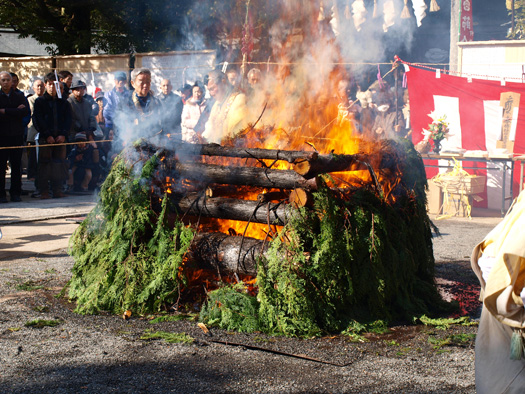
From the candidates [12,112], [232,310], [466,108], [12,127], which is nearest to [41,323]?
[232,310]

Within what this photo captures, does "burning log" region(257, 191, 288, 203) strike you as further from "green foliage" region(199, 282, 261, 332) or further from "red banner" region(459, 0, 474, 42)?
"red banner" region(459, 0, 474, 42)

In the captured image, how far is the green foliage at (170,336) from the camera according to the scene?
4488 millimetres

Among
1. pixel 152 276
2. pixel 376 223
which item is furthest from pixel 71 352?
pixel 376 223

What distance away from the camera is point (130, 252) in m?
A: 5.42

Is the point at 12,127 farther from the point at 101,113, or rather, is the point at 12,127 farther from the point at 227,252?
the point at 227,252

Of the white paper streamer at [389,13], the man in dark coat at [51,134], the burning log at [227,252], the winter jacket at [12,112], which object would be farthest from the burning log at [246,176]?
the white paper streamer at [389,13]

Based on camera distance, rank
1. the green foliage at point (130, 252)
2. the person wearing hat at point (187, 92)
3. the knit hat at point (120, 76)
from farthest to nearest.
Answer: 1. the knit hat at point (120, 76)
2. the person wearing hat at point (187, 92)
3. the green foliage at point (130, 252)

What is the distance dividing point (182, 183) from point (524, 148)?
9.35 m

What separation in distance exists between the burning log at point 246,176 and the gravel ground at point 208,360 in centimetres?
129

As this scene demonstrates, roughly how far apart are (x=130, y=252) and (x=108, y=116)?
7147mm

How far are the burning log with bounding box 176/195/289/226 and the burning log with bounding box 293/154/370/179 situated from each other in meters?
0.36

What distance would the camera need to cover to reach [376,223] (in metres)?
5.00

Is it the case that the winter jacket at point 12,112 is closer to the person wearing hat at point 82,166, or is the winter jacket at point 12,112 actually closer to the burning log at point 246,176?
the person wearing hat at point 82,166

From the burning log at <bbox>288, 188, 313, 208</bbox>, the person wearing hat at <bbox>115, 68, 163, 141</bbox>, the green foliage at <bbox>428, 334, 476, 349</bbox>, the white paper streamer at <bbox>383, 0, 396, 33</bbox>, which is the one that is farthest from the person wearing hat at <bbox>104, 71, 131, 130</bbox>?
the green foliage at <bbox>428, 334, 476, 349</bbox>
